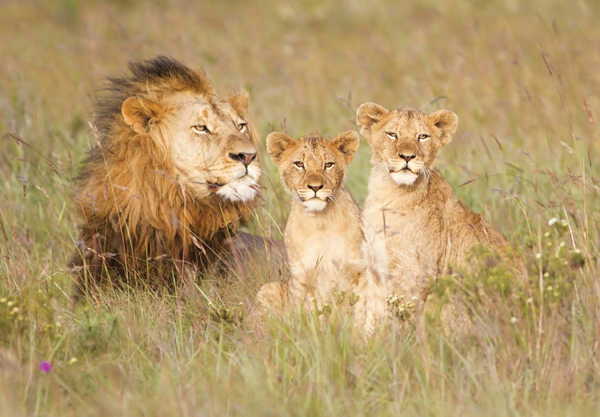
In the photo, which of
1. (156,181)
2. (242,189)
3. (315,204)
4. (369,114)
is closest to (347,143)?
(369,114)

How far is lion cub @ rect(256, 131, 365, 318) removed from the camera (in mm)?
3926

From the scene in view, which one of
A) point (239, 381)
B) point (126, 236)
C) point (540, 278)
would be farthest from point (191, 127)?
point (540, 278)

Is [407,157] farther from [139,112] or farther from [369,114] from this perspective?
[139,112]

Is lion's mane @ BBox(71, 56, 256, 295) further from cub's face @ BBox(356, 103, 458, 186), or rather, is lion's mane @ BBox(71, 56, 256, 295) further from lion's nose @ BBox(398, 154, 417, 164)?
lion's nose @ BBox(398, 154, 417, 164)

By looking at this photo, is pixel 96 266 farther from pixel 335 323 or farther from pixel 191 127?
pixel 335 323

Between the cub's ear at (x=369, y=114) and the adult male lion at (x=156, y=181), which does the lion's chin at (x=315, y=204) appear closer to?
the adult male lion at (x=156, y=181)

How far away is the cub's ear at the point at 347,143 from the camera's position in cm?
412

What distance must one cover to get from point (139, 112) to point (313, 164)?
3.21 feet

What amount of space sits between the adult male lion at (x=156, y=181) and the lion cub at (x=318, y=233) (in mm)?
245

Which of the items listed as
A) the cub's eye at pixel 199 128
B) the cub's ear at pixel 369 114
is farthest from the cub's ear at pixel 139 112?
the cub's ear at pixel 369 114

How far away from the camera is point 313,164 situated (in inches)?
154

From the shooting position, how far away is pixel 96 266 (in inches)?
164

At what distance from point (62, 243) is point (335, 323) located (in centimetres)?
233

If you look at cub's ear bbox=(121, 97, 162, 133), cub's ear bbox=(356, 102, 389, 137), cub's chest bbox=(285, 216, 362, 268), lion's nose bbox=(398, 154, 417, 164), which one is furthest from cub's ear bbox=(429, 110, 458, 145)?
cub's ear bbox=(121, 97, 162, 133)
